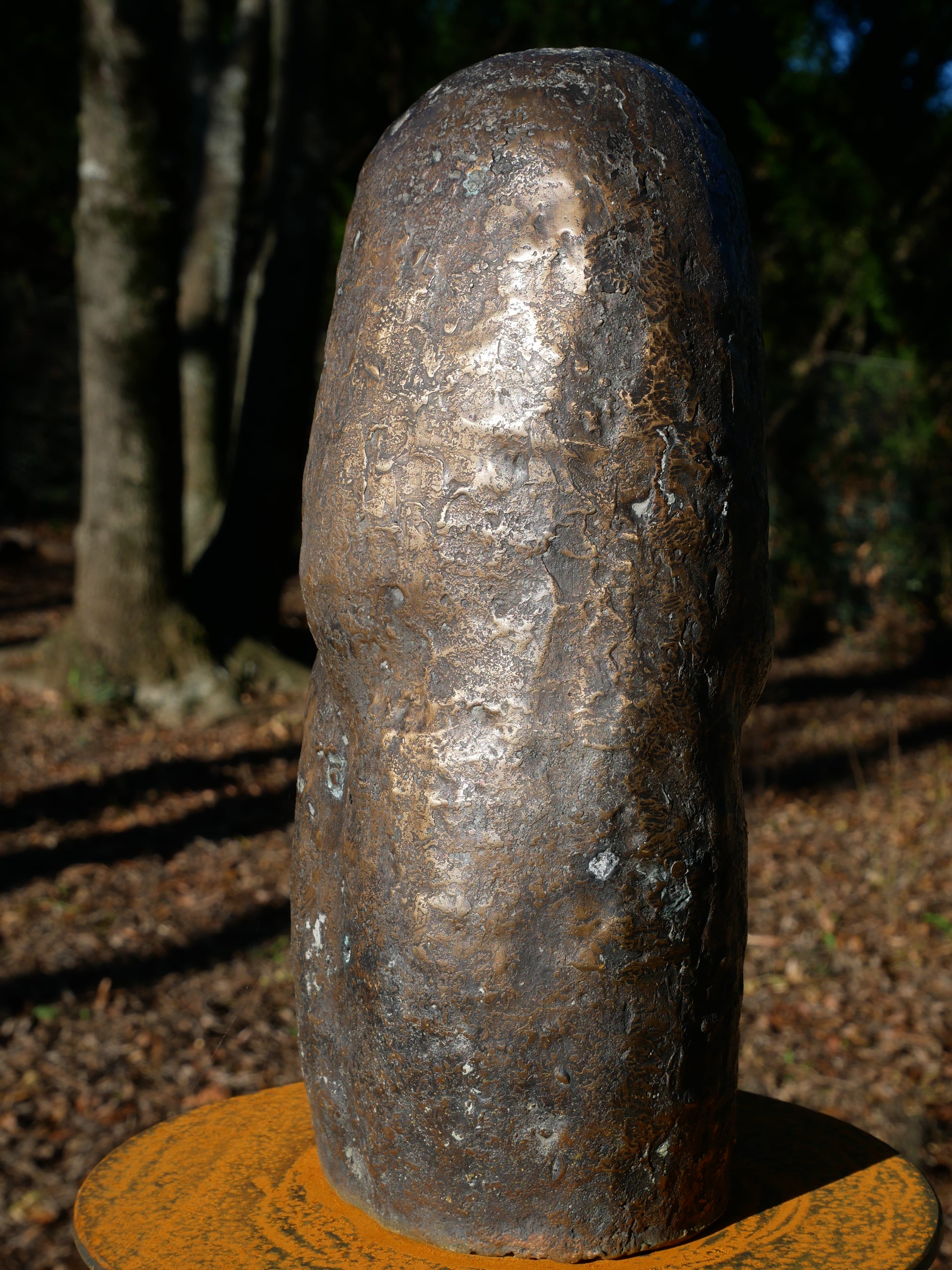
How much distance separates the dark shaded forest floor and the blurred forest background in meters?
0.02

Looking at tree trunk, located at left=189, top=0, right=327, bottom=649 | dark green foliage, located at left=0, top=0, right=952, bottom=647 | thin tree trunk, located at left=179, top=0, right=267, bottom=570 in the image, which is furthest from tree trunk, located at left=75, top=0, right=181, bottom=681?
dark green foliage, located at left=0, top=0, right=952, bottom=647

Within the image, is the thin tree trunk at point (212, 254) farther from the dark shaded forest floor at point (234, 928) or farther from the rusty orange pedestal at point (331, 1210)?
the rusty orange pedestal at point (331, 1210)

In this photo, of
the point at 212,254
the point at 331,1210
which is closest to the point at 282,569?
the point at 212,254

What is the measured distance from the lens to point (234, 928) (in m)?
5.40

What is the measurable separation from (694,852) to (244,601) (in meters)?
6.34

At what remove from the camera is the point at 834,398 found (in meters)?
10.1

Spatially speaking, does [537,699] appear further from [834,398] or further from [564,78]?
[834,398]

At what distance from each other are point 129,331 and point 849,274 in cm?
620

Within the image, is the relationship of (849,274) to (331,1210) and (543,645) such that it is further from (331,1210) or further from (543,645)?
(331,1210)

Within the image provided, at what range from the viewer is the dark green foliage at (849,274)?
9719 millimetres

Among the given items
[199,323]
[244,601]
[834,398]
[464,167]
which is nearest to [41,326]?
[199,323]

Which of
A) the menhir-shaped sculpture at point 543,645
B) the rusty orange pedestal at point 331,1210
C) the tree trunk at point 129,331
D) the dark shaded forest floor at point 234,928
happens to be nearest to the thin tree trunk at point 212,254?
the tree trunk at point 129,331

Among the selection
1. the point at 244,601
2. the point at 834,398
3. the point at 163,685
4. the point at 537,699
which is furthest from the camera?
the point at 834,398

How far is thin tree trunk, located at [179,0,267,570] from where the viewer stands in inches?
360
